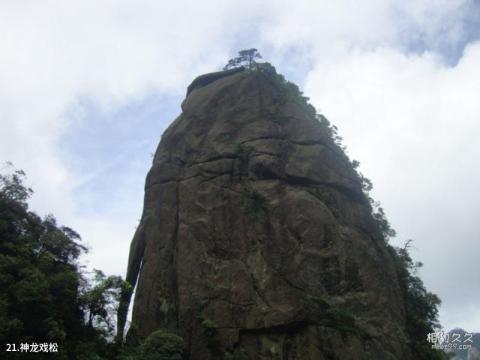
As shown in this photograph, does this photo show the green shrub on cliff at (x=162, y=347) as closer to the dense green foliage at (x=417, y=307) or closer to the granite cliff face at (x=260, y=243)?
the granite cliff face at (x=260, y=243)

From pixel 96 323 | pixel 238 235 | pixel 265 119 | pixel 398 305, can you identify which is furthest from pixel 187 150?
pixel 398 305

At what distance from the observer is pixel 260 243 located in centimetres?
2295

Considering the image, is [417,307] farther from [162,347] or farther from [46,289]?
[46,289]

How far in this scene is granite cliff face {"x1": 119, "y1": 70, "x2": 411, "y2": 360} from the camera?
20500 mm

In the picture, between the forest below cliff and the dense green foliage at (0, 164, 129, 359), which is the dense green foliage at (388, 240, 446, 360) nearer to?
the forest below cliff

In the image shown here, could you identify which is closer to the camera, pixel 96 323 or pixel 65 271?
pixel 96 323

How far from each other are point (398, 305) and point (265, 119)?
12.3 m

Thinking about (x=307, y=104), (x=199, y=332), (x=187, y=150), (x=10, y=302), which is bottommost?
(x=199, y=332)

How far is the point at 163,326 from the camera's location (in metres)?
22.4

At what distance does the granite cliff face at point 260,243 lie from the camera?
2050cm

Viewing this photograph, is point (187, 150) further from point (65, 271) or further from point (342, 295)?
point (342, 295)

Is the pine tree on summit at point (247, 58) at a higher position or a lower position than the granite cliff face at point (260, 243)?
higher

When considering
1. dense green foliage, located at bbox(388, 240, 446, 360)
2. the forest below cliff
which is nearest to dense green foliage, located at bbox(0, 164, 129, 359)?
the forest below cliff

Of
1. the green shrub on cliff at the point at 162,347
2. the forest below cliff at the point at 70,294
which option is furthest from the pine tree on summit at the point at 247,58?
the green shrub on cliff at the point at 162,347
